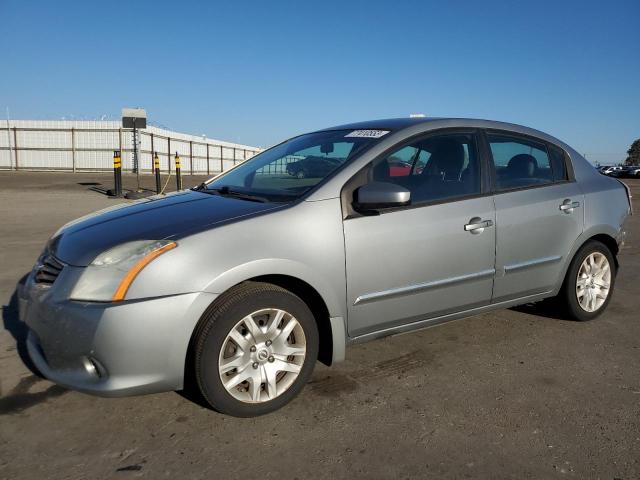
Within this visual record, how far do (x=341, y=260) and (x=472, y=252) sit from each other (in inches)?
38.6

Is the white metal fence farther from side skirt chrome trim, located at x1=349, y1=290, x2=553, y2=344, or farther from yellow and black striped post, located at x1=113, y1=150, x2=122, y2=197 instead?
side skirt chrome trim, located at x1=349, y1=290, x2=553, y2=344

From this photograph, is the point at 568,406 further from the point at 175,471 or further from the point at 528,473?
the point at 175,471

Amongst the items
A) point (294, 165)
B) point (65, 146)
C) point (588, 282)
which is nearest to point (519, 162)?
point (588, 282)

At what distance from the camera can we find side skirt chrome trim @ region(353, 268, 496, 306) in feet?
9.57

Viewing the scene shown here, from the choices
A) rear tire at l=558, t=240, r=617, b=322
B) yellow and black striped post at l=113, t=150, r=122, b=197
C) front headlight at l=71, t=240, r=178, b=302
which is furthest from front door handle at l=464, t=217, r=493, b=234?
yellow and black striped post at l=113, t=150, r=122, b=197

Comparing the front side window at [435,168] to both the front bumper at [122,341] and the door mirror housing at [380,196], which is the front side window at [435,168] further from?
the front bumper at [122,341]

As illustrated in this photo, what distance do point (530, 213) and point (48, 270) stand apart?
3011 mm

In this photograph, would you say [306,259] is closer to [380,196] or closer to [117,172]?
[380,196]

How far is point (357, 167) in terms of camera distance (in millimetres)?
2994

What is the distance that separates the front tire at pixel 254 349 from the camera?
246cm

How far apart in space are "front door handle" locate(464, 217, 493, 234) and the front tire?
1.21 m

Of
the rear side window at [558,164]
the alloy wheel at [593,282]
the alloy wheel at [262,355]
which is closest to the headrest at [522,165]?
the rear side window at [558,164]

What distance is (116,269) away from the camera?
2.39 m

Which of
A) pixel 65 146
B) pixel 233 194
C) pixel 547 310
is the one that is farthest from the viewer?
pixel 65 146
